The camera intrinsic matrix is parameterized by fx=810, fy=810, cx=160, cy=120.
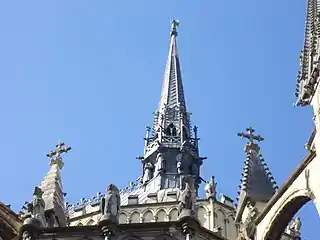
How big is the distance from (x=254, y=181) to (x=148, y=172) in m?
22.6

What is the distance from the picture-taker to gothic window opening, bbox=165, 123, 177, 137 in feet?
159

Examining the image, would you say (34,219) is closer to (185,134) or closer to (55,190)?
(55,190)

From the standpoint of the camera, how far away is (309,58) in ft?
81.3

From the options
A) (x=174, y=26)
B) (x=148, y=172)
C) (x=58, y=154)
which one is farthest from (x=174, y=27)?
(x=58, y=154)

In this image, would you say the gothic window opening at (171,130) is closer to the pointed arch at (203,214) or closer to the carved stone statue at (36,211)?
the pointed arch at (203,214)

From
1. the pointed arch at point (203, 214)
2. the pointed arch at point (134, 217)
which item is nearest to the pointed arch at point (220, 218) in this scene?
the pointed arch at point (203, 214)

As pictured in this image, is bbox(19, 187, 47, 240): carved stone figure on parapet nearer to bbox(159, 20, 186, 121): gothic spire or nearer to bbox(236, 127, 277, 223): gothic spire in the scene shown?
bbox(236, 127, 277, 223): gothic spire

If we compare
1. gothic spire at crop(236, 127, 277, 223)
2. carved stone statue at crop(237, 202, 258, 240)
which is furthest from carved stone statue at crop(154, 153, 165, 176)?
carved stone statue at crop(237, 202, 258, 240)

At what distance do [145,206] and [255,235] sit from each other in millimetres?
16484

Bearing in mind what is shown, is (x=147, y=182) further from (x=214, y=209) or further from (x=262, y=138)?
(x=262, y=138)

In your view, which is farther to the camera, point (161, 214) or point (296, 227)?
point (161, 214)

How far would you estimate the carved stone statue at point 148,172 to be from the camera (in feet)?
149

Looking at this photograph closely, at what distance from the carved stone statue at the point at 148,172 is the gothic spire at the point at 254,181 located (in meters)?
20.5

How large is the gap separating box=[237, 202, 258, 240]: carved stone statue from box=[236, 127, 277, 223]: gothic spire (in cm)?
46
